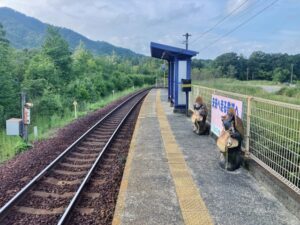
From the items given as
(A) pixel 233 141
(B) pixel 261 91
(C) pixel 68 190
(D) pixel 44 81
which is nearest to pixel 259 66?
(B) pixel 261 91

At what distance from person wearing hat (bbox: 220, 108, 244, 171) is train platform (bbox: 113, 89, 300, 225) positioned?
18 centimetres

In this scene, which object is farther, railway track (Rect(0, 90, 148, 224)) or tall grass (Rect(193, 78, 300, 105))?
tall grass (Rect(193, 78, 300, 105))

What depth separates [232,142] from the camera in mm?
6129

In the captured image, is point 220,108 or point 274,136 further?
point 220,108

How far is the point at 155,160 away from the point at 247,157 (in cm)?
203

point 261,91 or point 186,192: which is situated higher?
point 261,91

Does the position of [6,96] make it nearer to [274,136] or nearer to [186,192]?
[186,192]

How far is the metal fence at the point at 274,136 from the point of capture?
179 inches

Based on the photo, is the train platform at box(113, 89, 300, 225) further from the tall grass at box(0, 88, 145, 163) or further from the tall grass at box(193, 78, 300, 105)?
the tall grass at box(0, 88, 145, 163)

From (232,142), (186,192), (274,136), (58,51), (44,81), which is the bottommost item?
(186,192)

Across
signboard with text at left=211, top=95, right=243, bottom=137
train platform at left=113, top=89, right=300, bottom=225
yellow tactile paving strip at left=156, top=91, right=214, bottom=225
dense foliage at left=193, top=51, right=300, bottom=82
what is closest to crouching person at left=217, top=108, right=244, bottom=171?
train platform at left=113, top=89, right=300, bottom=225

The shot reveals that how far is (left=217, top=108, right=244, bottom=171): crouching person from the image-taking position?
6.18 meters

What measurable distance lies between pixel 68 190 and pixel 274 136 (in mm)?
3841

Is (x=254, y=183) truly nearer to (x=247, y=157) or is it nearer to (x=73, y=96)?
(x=247, y=157)
